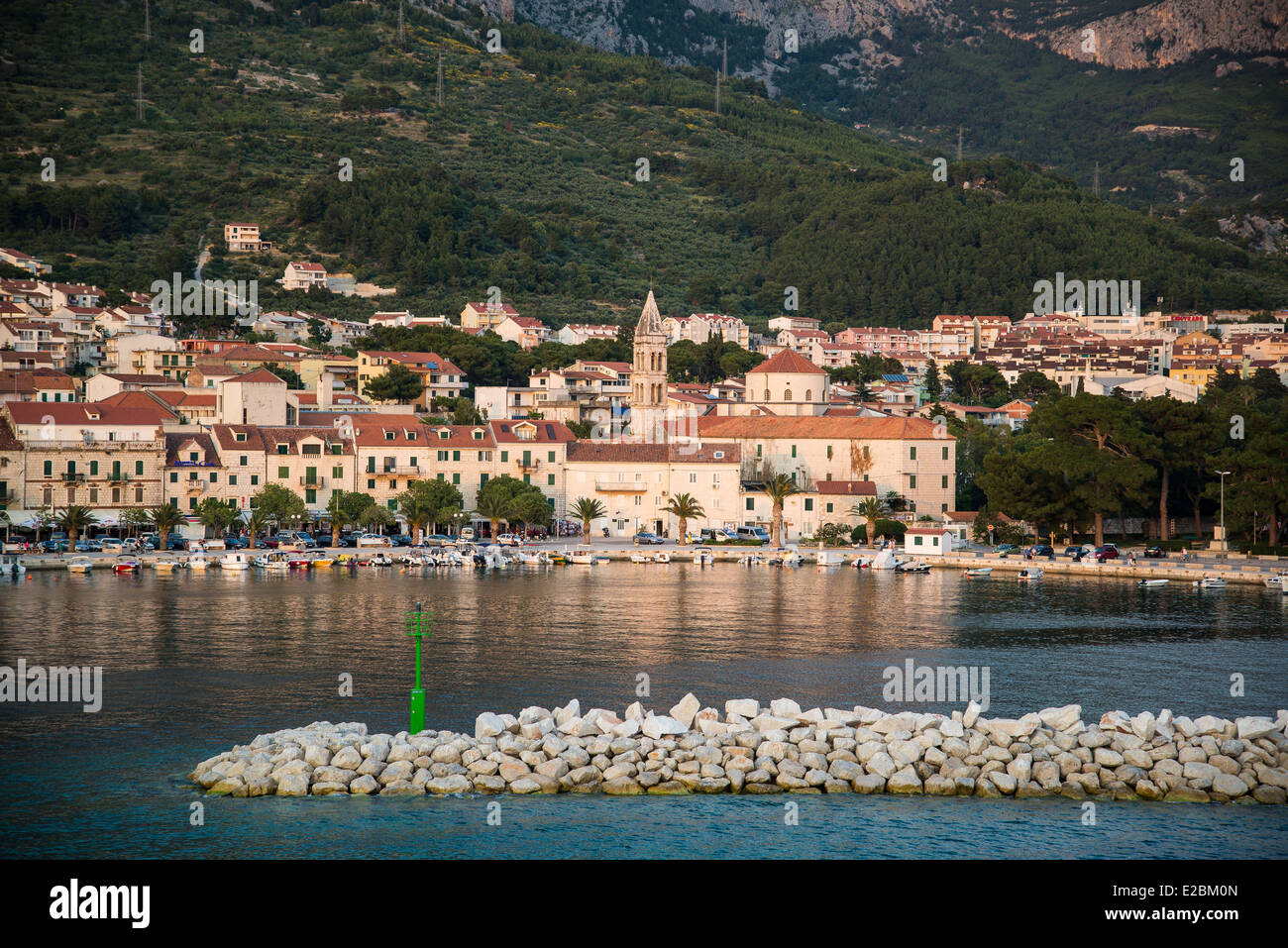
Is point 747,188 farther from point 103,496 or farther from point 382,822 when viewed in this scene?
point 382,822

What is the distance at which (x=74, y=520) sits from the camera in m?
51.5

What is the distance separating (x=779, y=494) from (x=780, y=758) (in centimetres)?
3746

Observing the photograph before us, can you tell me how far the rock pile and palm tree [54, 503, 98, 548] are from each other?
33050mm

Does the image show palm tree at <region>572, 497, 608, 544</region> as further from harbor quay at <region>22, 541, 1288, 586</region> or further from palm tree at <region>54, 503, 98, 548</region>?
palm tree at <region>54, 503, 98, 548</region>

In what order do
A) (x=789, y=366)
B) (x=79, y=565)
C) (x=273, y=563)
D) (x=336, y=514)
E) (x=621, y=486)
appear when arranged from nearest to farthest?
(x=79, y=565) < (x=273, y=563) < (x=336, y=514) < (x=621, y=486) < (x=789, y=366)

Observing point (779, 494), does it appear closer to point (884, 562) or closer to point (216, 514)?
point (884, 562)

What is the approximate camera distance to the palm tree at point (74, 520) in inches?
2024

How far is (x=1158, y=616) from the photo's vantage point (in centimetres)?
3919

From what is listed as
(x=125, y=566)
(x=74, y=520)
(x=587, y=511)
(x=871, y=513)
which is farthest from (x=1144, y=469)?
(x=74, y=520)

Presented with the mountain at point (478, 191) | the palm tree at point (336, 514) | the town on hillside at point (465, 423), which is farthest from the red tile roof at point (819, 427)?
the mountain at point (478, 191)

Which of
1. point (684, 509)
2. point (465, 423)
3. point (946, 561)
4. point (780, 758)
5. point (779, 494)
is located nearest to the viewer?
point (780, 758)

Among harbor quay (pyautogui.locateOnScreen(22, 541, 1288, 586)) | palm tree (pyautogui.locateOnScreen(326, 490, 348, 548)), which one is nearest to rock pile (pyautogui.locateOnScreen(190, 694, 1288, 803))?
harbor quay (pyautogui.locateOnScreen(22, 541, 1288, 586))

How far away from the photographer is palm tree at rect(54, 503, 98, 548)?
169 feet
